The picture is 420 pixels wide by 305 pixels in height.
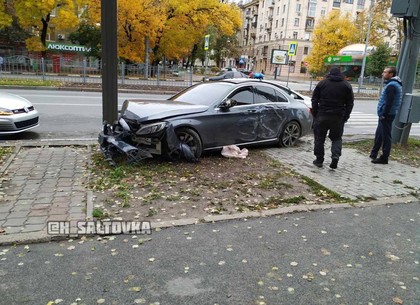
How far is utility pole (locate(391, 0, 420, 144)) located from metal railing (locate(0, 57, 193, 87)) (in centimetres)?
1678

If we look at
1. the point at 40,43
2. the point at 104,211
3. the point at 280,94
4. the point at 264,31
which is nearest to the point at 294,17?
the point at 264,31

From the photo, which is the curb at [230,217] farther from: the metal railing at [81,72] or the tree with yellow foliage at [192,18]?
the tree with yellow foliage at [192,18]

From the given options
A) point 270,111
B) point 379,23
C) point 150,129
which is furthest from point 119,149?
point 379,23

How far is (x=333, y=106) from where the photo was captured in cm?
669

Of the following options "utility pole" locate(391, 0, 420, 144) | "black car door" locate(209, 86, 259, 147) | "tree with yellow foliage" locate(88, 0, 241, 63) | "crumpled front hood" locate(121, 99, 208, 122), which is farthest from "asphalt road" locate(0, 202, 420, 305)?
"tree with yellow foliage" locate(88, 0, 241, 63)

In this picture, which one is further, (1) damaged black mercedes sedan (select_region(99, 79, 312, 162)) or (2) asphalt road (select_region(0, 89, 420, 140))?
(2) asphalt road (select_region(0, 89, 420, 140))

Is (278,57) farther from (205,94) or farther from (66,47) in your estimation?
(205,94)

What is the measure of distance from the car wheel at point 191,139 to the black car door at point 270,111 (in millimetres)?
1708

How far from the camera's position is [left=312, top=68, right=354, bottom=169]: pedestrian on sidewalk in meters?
6.64

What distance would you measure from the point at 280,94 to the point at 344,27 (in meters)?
50.2

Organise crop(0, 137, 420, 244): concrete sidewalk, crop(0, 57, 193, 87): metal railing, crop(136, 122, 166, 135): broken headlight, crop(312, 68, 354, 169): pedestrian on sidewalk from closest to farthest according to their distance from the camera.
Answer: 1. crop(0, 137, 420, 244): concrete sidewalk
2. crop(136, 122, 166, 135): broken headlight
3. crop(312, 68, 354, 169): pedestrian on sidewalk
4. crop(0, 57, 193, 87): metal railing

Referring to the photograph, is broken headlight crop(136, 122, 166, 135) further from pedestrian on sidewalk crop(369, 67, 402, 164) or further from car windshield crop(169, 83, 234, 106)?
pedestrian on sidewalk crop(369, 67, 402, 164)

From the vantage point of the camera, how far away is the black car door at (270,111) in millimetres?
8008

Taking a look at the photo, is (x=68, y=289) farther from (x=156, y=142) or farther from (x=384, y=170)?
(x=384, y=170)
